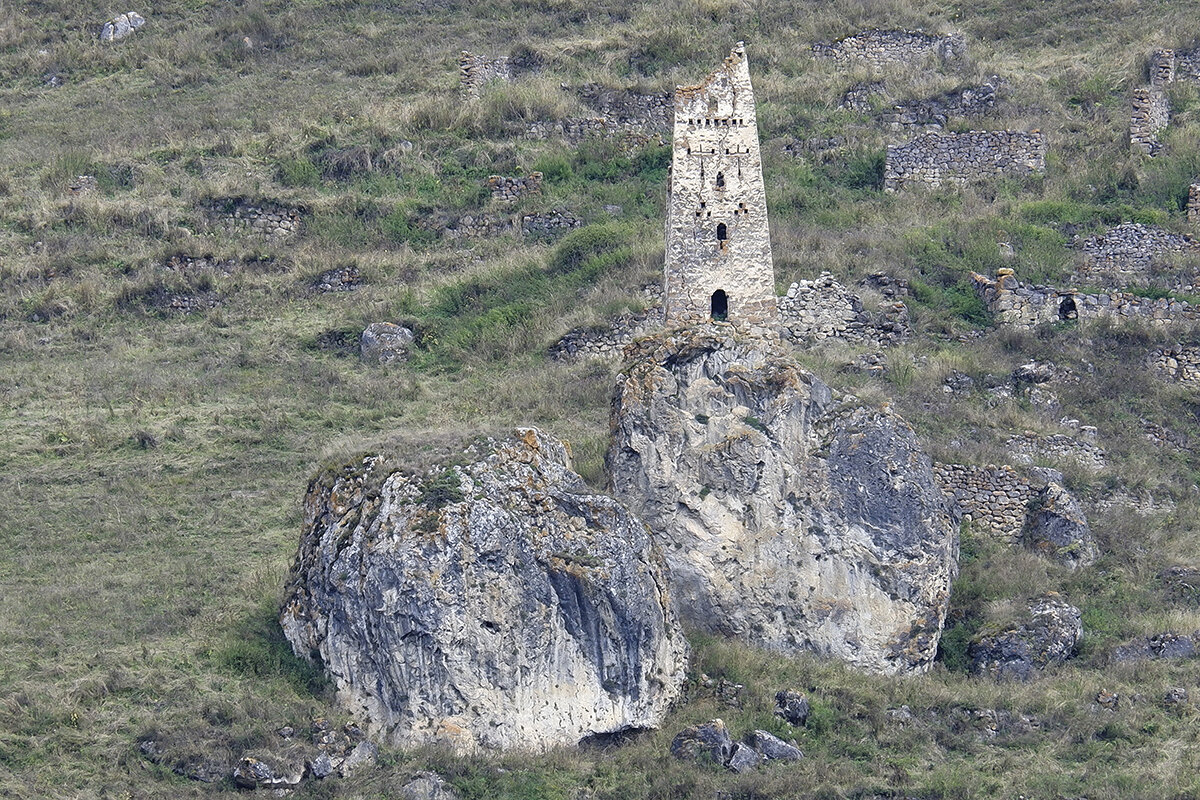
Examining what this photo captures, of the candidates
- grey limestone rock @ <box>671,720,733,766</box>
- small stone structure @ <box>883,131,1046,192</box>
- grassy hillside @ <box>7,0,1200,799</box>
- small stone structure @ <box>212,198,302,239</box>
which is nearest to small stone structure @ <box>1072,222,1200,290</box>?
grassy hillside @ <box>7,0,1200,799</box>

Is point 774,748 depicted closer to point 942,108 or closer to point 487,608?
point 487,608

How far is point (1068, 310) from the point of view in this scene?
Answer: 46969 millimetres

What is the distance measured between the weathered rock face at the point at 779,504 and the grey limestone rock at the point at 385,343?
877cm

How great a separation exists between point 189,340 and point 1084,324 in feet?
54.4

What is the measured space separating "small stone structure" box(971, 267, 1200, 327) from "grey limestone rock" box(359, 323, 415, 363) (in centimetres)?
1087

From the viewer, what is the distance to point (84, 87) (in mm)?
59562

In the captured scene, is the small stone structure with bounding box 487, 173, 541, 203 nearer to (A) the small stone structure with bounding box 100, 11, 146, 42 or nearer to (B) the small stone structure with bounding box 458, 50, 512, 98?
(B) the small stone structure with bounding box 458, 50, 512, 98

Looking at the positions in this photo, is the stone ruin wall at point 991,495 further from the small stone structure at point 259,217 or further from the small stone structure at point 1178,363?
the small stone structure at point 259,217

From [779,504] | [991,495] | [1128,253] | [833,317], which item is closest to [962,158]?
[1128,253]

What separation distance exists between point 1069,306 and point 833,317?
446 cm

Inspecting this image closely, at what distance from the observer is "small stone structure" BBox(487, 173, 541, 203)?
51719 mm

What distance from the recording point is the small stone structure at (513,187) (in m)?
51.7

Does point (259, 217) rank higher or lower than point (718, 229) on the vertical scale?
lower

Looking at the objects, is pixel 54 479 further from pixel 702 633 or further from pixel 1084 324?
pixel 1084 324
